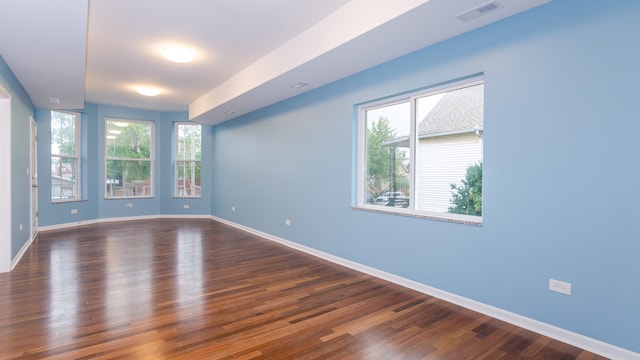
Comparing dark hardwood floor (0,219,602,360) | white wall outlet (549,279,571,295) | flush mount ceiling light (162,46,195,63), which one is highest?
flush mount ceiling light (162,46,195,63)

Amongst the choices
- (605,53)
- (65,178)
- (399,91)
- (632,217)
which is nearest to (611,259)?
(632,217)

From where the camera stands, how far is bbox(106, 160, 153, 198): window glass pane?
26.5 feet

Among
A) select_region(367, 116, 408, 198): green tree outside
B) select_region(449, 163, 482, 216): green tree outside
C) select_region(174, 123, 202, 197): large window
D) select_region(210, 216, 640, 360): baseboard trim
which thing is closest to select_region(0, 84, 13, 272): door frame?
select_region(210, 216, 640, 360): baseboard trim

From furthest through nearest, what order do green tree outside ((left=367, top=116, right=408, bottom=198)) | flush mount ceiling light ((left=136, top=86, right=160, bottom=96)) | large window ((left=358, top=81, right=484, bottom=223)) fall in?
flush mount ceiling light ((left=136, top=86, right=160, bottom=96)) < green tree outside ((left=367, top=116, right=408, bottom=198)) < large window ((left=358, top=81, right=484, bottom=223))

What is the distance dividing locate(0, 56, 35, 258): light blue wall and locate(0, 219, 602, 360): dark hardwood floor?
0.49 meters

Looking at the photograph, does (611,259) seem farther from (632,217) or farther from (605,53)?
(605,53)

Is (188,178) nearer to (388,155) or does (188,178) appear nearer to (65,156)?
(65,156)

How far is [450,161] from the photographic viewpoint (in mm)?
3326

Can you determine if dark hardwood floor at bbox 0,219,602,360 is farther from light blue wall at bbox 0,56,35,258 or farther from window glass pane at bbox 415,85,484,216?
window glass pane at bbox 415,85,484,216

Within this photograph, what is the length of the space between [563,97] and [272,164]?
4486 millimetres

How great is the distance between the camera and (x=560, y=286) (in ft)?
8.00

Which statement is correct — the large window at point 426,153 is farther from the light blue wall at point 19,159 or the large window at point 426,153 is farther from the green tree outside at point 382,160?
the light blue wall at point 19,159

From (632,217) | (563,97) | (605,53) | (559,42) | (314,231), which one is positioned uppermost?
(559,42)

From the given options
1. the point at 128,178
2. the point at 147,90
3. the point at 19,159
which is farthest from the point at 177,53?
the point at 128,178
